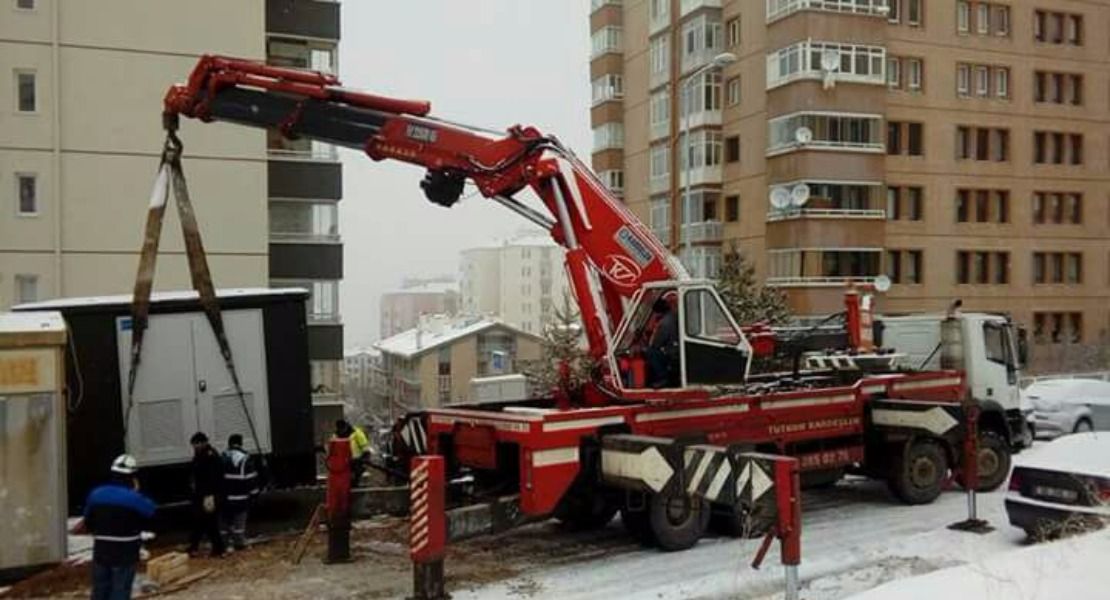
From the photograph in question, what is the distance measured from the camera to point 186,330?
1298 cm

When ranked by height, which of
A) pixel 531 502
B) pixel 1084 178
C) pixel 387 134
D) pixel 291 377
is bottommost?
pixel 531 502

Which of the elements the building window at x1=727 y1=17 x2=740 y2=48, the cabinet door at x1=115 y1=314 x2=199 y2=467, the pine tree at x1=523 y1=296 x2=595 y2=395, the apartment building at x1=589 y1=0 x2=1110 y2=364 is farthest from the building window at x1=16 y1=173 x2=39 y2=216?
the building window at x1=727 y1=17 x2=740 y2=48

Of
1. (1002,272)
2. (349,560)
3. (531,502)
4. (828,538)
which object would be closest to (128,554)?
(349,560)

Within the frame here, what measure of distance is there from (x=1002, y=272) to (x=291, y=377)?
41229mm

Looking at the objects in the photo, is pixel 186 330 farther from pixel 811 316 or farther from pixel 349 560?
pixel 811 316

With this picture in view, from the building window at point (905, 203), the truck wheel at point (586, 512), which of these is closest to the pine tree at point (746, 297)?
the truck wheel at point (586, 512)

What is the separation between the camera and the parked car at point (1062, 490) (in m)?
10.8

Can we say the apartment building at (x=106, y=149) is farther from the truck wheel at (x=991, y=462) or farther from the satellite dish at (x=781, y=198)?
the satellite dish at (x=781, y=198)

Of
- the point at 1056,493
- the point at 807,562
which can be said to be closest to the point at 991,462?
the point at 1056,493

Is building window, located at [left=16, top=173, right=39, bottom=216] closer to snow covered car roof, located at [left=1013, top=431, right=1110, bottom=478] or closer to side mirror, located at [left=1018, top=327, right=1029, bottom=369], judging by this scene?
side mirror, located at [left=1018, top=327, right=1029, bottom=369]

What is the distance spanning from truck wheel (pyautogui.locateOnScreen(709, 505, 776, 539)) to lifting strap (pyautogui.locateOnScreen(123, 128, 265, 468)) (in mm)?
5770

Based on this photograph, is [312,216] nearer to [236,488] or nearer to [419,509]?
[236,488]

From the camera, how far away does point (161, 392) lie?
1288 centimetres

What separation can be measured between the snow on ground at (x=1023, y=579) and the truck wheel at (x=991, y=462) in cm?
632
